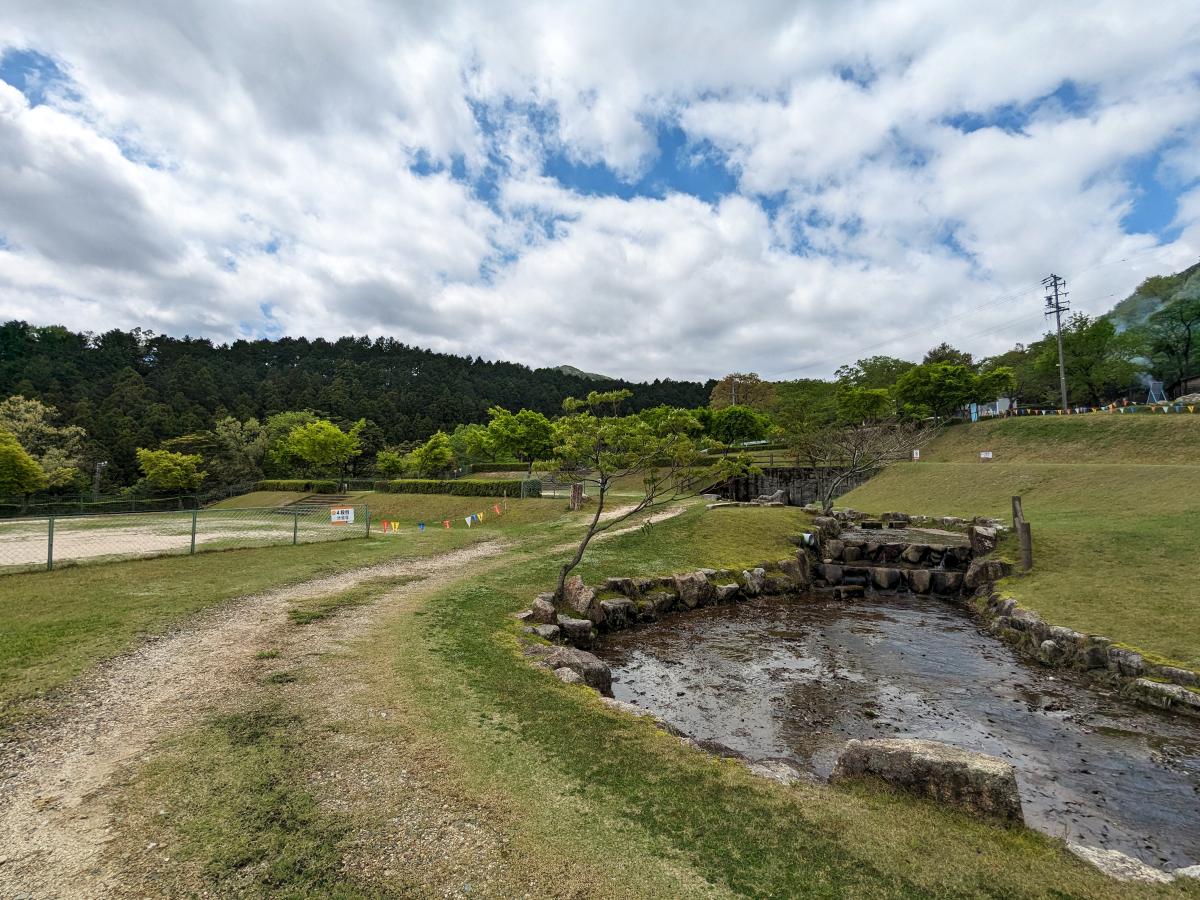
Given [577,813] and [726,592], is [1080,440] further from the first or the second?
[577,813]

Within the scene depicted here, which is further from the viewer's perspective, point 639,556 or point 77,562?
point 639,556

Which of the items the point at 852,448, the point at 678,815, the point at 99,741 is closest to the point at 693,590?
the point at 678,815

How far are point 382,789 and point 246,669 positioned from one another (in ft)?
12.4

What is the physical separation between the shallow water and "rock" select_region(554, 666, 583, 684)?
1.51 meters

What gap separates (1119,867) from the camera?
12.2 ft

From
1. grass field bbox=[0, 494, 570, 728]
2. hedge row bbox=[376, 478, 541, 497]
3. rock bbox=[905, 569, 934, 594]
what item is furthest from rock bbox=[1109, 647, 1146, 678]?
hedge row bbox=[376, 478, 541, 497]

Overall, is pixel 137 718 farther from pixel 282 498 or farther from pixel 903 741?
pixel 282 498

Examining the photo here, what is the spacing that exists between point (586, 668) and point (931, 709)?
207 inches

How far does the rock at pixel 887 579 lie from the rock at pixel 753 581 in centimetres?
395

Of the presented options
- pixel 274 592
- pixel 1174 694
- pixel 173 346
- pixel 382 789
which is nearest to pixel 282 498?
pixel 274 592

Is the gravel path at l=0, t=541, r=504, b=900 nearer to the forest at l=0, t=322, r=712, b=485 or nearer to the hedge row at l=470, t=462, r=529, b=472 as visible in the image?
the hedge row at l=470, t=462, r=529, b=472

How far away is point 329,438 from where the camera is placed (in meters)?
50.5

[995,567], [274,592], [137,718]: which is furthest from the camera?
[995,567]

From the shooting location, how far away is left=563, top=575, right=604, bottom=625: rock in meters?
11.1
